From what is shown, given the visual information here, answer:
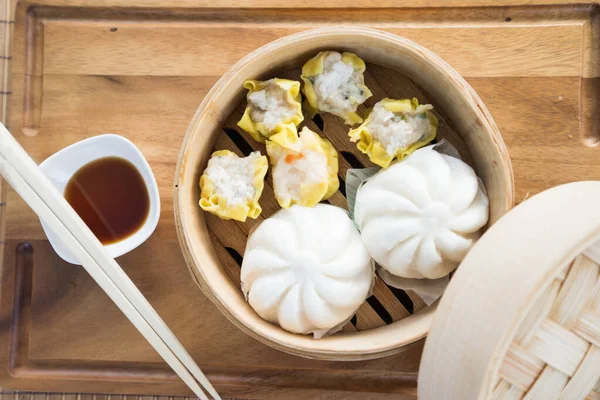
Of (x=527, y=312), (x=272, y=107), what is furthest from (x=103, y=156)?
(x=527, y=312)

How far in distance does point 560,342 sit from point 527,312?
0.17m

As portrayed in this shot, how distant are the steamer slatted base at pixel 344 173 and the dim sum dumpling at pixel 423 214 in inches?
3.7

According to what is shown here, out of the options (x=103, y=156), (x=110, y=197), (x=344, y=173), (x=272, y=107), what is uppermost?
(x=272, y=107)

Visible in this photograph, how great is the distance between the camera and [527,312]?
3.35 ft

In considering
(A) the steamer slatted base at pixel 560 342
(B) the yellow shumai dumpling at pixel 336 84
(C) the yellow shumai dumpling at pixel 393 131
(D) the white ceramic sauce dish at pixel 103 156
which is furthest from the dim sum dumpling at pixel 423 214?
(D) the white ceramic sauce dish at pixel 103 156

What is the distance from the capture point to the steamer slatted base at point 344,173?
4.95ft

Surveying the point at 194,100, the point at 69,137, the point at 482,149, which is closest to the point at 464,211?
the point at 482,149

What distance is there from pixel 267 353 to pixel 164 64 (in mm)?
830

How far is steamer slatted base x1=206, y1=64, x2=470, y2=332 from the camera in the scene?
1509 mm

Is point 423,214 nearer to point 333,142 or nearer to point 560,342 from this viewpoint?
point 333,142

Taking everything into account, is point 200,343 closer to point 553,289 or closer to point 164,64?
point 164,64

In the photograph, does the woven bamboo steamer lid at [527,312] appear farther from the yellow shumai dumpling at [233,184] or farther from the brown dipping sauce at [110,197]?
the brown dipping sauce at [110,197]

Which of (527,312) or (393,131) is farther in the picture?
(393,131)

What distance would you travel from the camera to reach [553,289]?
1120 mm
